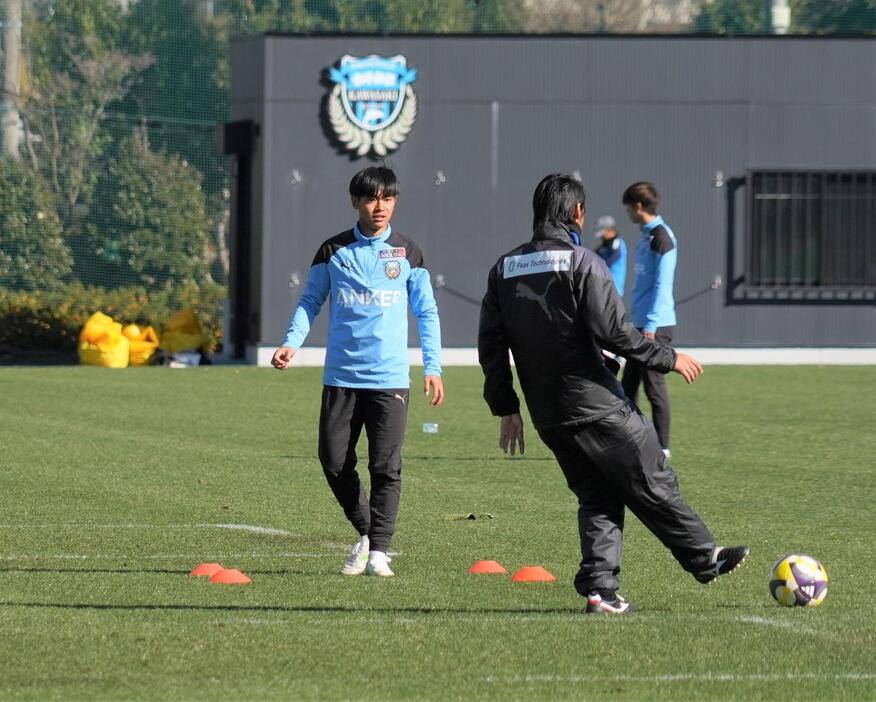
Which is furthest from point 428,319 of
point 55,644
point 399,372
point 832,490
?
point 832,490

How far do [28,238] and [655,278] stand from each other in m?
19.1

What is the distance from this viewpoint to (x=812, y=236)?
85.6 feet

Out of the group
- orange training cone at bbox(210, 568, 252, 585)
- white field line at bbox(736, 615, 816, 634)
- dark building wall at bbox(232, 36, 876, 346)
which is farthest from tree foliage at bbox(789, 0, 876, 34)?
white field line at bbox(736, 615, 816, 634)

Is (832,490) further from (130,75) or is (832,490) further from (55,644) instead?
(130,75)

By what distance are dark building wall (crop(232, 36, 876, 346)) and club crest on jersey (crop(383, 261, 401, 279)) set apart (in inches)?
650

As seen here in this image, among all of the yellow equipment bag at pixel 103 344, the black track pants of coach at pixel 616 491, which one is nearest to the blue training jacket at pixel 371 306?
the black track pants of coach at pixel 616 491

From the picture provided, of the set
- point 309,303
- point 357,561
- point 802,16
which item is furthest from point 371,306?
point 802,16

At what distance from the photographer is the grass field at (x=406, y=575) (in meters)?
6.20

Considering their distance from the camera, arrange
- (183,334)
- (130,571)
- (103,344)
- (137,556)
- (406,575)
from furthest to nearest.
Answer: (183,334), (103,344), (137,556), (130,571), (406,575)

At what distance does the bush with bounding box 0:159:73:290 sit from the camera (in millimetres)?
29969

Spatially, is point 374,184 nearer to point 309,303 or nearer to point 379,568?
point 309,303

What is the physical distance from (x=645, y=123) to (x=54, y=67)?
17711 mm

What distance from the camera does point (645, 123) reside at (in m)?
25.5

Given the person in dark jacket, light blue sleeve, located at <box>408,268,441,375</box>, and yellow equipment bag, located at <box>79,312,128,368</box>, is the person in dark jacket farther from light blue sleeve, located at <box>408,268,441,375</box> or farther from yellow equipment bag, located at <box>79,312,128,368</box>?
yellow equipment bag, located at <box>79,312,128,368</box>
